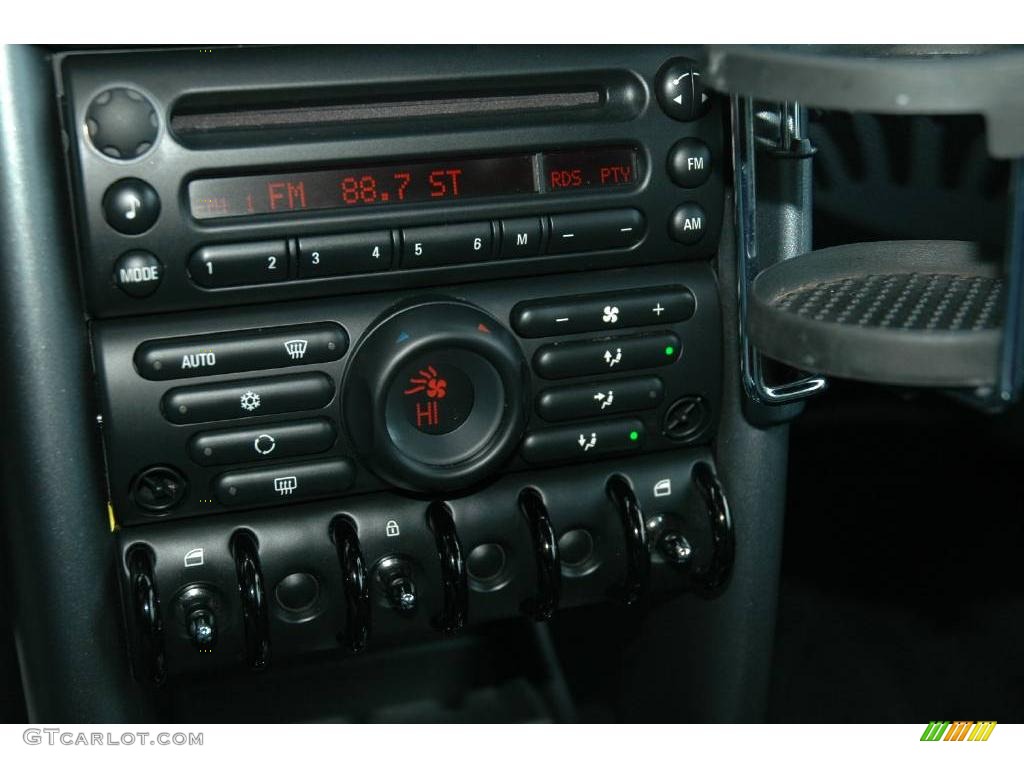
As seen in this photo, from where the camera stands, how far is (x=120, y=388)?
0.84 m

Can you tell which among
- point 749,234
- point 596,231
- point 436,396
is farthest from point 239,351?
point 749,234

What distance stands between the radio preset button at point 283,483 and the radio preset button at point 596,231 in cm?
22

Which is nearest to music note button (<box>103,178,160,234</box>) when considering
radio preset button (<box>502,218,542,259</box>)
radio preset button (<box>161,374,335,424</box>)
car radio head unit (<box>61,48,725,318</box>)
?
car radio head unit (<box>61,48,725,318</box>)

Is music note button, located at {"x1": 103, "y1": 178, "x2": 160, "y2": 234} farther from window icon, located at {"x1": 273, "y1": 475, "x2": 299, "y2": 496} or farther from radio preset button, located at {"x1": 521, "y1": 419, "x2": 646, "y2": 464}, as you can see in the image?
radio preset button, located at {"x1": 521, "y1": 419, "x2": 646, "y2": 464}

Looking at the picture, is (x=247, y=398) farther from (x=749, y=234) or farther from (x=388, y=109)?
(x=749, y=234)

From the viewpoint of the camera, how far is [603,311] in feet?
3.03

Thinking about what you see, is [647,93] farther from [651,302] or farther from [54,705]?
[54,705]

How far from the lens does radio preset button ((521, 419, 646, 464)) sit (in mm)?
941

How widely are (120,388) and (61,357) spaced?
4 centimetres

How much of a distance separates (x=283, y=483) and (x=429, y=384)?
0.12 metres

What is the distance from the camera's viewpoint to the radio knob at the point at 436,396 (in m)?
0.87

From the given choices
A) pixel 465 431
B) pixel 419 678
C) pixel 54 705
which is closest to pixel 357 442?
pixel 465 431

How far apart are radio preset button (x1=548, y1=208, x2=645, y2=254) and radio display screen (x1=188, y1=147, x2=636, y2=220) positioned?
0.8 inches
